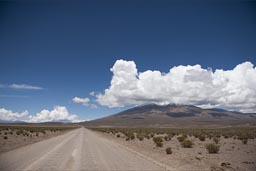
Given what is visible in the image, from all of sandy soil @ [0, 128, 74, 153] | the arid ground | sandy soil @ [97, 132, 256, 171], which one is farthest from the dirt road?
sandy soil @ [0, 128, 74, 153]

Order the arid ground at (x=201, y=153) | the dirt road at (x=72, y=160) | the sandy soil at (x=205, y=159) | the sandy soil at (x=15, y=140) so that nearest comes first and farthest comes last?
the dirt road at (x=72, y=160) < the sandy soil at (x=205, y=159) < the arid ground at (x=201, y=153) < the sandy soil at (x=15, y=140)

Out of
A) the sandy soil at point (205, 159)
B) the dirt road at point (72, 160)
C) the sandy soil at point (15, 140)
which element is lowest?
the sandy soil at point (205, 159)

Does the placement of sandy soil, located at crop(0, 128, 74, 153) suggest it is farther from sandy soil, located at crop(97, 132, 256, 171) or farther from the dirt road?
sandy soil, located at crop(97, 132, 256, 171)

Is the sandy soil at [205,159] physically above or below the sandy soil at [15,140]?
below

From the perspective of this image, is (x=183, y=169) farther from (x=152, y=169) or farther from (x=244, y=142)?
(x=244, y=142)

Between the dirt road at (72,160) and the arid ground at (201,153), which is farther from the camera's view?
the arid ground at (201,153)

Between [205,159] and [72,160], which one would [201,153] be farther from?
[72,160]

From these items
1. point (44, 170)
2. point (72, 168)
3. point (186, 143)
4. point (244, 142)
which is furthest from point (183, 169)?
point (244, 142)

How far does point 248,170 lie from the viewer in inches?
595

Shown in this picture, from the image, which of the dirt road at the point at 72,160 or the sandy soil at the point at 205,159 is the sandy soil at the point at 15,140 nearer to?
the dirt road at the point at 72,160

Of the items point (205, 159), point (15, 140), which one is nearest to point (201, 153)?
point (205, 159)

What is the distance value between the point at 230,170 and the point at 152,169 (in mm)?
4333

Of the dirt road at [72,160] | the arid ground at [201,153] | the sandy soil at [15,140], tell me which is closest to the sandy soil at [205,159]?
the arid ground at [201,153]

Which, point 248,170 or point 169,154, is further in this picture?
point 169,154
